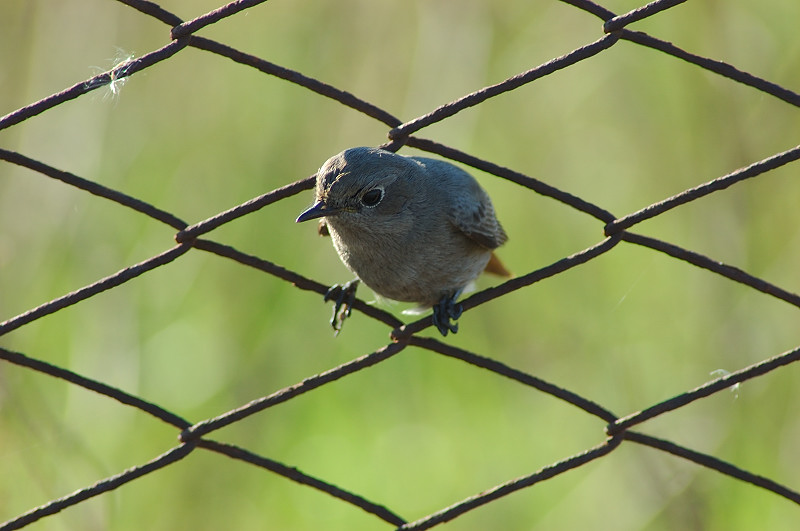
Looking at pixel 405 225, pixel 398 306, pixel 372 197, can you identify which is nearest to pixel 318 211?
pixel 372 197

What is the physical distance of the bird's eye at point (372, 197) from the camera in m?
3.07

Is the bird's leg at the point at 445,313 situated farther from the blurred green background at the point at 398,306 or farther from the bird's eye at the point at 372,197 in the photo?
the blurred green background at the point at 398,306

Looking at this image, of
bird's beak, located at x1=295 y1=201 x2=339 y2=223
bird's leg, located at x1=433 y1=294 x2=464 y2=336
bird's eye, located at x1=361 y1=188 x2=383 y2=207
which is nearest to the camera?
bird's beak, located at x1=295 y1=201 x2=339 y2=223

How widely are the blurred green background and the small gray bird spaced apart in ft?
2.47

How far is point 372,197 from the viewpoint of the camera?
3.09 meters

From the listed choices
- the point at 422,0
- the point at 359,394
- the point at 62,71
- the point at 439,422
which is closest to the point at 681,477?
the point at 439,422

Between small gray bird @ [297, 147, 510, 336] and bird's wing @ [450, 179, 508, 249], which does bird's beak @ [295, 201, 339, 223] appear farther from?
bird's wing @ [450, 179, 508, 249]

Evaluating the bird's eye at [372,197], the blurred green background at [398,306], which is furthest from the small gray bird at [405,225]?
the blurred green background at [398,306]

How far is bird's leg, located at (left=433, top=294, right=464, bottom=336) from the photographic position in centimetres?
317

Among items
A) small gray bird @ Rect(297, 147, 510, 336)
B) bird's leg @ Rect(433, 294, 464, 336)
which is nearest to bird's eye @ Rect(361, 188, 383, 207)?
small gray bird @ Rect(297, 147, 510, 336)

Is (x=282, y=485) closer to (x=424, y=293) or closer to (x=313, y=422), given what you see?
(x=313, y=422)

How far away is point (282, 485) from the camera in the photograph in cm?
487

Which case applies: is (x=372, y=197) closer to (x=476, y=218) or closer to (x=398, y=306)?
(x=476, y=218)

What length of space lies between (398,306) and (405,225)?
1.44 meters
